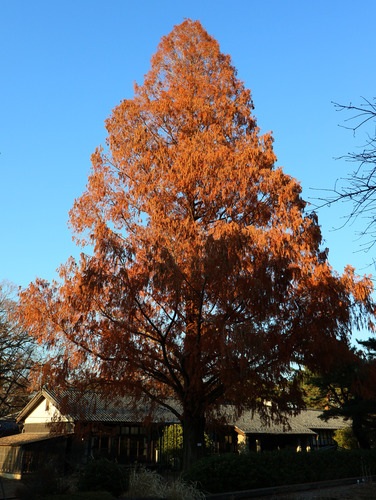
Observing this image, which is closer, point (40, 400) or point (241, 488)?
point (241, 488)

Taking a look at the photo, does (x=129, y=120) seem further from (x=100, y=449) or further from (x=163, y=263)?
(x=100, y=449)

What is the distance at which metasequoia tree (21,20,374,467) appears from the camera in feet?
43.3

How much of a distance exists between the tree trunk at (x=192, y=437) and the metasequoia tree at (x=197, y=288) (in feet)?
0.11

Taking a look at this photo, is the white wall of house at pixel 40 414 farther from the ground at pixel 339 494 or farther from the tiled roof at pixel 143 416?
the ground at pixel 339 494

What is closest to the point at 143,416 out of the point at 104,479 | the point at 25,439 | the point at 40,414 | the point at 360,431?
the point at 104,479

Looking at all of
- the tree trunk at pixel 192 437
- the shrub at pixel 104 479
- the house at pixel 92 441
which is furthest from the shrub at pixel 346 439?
the shrub at pixel 104 479

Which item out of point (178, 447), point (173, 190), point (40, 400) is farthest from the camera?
point (40, 400)

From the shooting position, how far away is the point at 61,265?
15297 mm

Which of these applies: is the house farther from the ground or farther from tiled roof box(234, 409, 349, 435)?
the ground

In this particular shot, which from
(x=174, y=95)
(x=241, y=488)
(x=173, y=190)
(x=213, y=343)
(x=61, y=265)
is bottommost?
(x=241, y=488)

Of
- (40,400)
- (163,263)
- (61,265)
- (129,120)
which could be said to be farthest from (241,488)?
(40,400)

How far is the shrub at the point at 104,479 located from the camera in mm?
13383

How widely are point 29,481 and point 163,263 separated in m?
7.20

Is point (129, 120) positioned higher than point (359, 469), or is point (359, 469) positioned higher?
point (129, 120)
